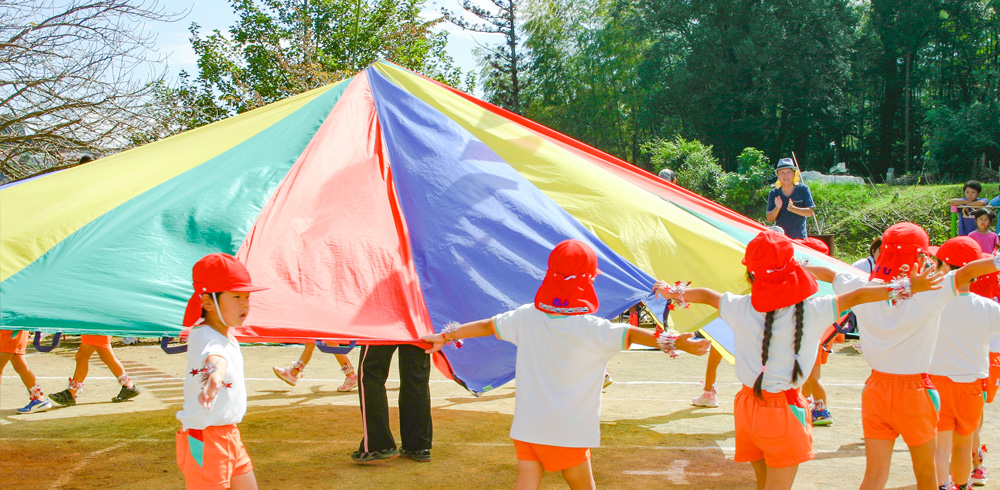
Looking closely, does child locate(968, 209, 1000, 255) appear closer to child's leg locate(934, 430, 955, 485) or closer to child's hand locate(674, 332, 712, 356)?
child's leg locate(934, 430, 955, 485)

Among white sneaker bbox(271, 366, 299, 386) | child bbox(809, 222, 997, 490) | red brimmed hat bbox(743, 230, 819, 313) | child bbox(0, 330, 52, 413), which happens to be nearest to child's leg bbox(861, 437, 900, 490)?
child bbox(809, 222, 997, 490)

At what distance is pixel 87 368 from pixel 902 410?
611 cm

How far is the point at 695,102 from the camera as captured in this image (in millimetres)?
26953

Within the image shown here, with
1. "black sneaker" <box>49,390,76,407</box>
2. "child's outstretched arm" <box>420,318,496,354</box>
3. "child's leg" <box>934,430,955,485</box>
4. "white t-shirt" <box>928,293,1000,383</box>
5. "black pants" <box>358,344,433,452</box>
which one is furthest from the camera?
"black sneaker" <box>49,390,76,407</box>

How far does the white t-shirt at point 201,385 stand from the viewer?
2848 millimetres

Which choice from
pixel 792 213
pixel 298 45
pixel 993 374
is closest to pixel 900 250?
pixel 993 374

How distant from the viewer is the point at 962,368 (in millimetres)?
3693

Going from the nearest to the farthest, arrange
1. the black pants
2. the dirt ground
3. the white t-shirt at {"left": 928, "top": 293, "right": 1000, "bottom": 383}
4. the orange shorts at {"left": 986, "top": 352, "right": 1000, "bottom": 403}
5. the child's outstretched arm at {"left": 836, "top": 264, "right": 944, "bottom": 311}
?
the child's outstretched arm at {"left": 836, "top": 264, "right": 944, "bottom": 311} → the white t-shirt at {"left": 928, "top": 293, "right": 1000, "bottom": 383} → the orange shorts at {"left": 986, "top": 352, "right": 1000, "bottom": 403} → the dirt ground → the black pants

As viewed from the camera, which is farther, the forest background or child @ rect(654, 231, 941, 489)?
the forest background

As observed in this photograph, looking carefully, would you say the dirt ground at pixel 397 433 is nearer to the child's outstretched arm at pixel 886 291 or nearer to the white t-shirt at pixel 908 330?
the white t-shirt at pixel 908 330

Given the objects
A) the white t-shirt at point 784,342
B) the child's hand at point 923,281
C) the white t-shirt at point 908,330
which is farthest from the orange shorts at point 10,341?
the child's hand at point 923,281

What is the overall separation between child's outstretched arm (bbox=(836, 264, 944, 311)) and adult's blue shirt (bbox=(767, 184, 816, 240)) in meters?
3.57

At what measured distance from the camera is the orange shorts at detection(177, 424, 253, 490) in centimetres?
285

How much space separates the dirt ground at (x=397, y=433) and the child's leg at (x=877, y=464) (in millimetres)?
959
